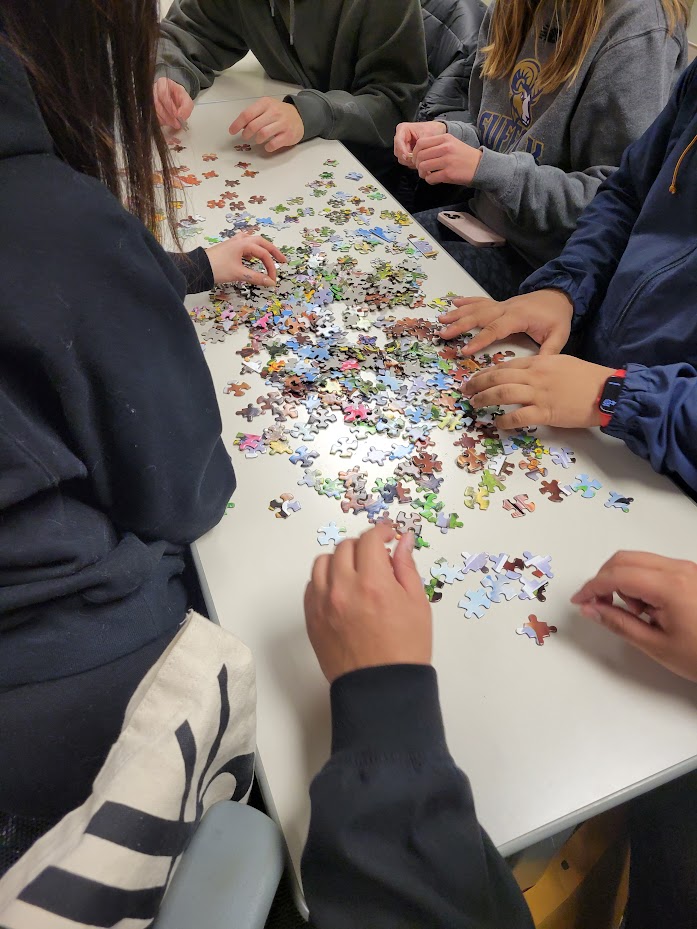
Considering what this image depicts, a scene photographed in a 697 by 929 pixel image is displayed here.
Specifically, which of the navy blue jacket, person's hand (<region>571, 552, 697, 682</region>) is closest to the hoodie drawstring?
the navy blue jacket

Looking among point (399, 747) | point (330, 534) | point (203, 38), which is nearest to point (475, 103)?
point (203, 38)

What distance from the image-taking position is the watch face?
836 millimetres

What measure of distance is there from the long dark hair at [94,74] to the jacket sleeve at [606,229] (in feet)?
2.75

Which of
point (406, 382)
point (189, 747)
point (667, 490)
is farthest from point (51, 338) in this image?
point (667, 490)

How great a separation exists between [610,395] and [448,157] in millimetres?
799

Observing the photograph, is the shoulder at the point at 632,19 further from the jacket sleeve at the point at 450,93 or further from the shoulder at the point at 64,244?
the shoulder at the point at 64,244

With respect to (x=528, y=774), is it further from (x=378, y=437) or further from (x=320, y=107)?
(x=320, y=107)

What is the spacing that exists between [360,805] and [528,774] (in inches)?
7.1

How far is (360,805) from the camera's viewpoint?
500 millimetres

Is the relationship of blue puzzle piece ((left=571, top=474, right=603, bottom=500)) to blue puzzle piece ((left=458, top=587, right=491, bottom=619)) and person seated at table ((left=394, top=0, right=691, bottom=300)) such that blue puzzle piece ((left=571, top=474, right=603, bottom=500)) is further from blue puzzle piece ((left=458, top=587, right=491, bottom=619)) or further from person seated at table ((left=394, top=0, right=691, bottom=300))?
person seated at table ((left=394, top=0, right=691, bottom=300))

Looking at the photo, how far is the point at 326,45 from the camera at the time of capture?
5.99 ft

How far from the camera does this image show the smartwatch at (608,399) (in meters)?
0.84

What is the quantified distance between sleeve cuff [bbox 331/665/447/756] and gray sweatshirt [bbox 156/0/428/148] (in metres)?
1.58

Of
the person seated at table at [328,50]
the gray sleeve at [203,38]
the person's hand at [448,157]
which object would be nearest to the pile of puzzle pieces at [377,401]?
the person's hand at [448,157]
